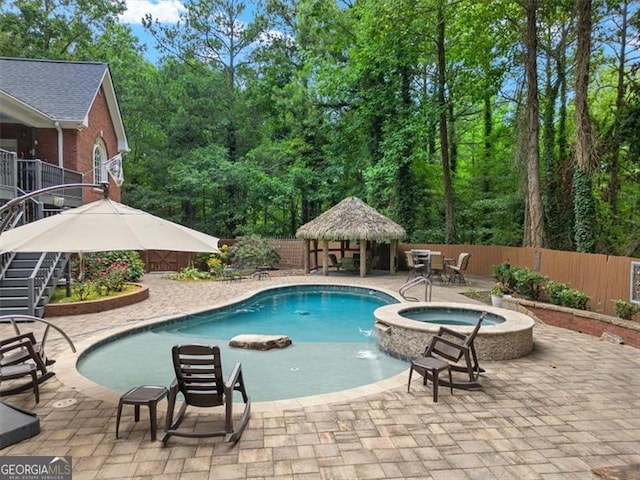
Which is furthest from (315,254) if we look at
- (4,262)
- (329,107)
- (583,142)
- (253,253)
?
(4,262)

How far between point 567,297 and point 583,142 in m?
5.14

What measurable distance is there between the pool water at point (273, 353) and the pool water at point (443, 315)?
1030 mm

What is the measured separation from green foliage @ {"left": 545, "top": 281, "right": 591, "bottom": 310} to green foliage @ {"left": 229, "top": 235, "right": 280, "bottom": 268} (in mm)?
12019

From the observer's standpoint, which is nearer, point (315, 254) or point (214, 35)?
point (315, 254)

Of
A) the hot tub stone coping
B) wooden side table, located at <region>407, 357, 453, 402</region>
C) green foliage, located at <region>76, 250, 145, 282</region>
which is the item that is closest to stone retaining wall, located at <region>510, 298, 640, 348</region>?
the hot tub stone coping

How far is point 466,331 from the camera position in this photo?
20.4 feet

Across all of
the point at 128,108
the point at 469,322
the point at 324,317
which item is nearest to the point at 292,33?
the point at 128,108

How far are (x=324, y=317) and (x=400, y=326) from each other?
14.1ft

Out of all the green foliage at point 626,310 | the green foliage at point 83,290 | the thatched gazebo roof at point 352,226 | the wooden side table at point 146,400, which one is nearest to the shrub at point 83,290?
the green foliage at point 83,290

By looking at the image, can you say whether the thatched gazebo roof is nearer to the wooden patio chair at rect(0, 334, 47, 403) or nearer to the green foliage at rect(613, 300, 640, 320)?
the green foliage at rect(613, 300, 640, 320)

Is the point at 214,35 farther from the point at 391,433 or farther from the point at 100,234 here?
the point at 391,433

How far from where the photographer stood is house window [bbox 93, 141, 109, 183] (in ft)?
49.9

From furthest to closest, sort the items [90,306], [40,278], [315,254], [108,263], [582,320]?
[315,254], [108,263], [90,306], [40,278], [582,320]

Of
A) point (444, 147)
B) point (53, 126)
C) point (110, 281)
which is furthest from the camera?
point (444, 147)
